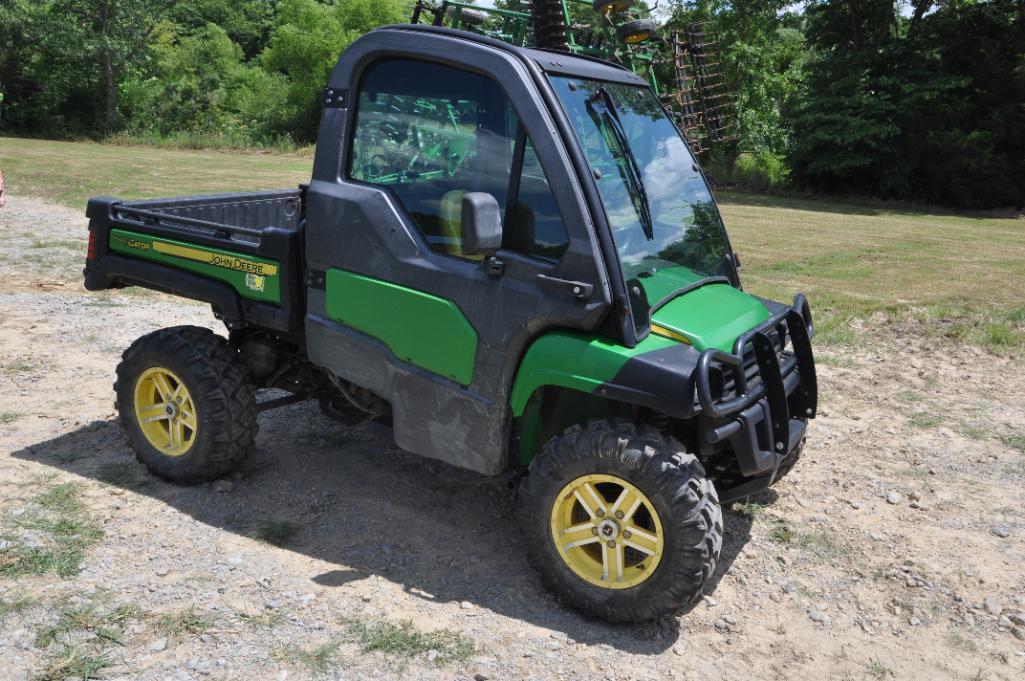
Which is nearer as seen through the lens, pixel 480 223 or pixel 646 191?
pixel 480 223

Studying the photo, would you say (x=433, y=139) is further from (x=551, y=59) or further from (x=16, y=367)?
(x=16, y=367)

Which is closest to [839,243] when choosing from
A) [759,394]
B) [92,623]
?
[759,394]

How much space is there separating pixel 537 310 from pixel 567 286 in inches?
6.9

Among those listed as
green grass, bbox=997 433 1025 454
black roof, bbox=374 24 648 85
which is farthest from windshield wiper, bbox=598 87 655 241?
green grass, bbox=997 433 1025 454

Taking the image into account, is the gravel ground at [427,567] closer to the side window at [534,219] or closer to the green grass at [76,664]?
the green grass at [76,664]

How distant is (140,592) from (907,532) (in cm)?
364

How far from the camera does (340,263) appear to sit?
4172mm

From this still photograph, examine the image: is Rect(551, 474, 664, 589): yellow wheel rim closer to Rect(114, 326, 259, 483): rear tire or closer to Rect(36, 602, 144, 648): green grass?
Rect(36, 602, 144, 648): green grass

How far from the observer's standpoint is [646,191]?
13.2ft

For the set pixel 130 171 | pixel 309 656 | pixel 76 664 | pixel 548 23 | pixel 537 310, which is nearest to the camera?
pixel 76 664

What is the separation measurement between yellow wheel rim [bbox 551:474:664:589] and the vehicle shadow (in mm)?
228

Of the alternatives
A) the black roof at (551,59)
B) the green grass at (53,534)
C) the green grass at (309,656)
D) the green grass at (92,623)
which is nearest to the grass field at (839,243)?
the black roof at (551,59)

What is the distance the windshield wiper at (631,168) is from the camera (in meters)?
3.95

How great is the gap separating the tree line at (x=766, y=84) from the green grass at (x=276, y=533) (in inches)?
940
